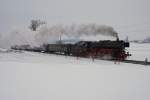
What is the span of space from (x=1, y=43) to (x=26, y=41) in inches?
347

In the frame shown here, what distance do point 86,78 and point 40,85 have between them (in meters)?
2.75

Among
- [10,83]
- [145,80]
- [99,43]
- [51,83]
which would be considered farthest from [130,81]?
[99,43]

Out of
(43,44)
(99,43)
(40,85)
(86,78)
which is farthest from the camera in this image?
(43,44)

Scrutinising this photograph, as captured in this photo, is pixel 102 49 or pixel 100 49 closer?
pixel 102 49

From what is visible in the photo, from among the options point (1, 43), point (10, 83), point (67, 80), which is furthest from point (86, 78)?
point (1, 43)

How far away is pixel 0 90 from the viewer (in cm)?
824

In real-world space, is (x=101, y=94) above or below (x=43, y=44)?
below

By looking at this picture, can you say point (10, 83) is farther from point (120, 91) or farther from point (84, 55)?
point (84, 55)

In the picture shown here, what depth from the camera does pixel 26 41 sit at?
39.0 m

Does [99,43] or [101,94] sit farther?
[99,43]

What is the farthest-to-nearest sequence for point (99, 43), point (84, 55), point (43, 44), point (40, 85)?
1. point (43, 44)
2. point (84, 55)
3. point (99, 43)
4. point (40, 85)

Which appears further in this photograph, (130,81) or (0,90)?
(130,81)

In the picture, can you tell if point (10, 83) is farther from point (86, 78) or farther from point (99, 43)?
point (99, 43)

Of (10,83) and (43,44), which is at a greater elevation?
(43,44)
